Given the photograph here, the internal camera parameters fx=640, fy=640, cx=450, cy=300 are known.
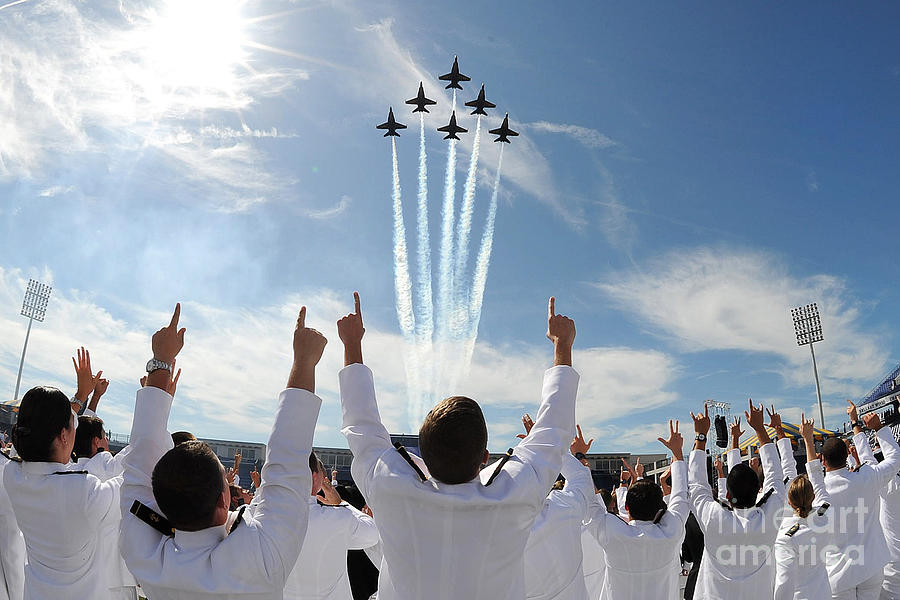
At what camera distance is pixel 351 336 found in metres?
3.93

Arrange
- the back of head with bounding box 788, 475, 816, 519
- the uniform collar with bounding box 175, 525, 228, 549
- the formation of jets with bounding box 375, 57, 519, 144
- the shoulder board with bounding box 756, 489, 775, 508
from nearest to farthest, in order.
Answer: the uniform collar with bounding box 175, 525, 228, 549, the shoulder board with bounding box 756, 489, 775, 508, the back of head with bounding box 788, 475, 816, 519, the formation of jets with bounding box 375, 57, 519, 144

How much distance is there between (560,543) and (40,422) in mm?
4436

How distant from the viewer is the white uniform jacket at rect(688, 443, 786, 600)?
7145mm

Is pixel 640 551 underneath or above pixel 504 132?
underneath

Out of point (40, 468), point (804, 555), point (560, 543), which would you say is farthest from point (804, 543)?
point (40, 468)

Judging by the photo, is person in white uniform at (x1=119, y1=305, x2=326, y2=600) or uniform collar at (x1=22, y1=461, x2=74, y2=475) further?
uniform collar at (x1=22, y1=461, x2=74, y2=475)

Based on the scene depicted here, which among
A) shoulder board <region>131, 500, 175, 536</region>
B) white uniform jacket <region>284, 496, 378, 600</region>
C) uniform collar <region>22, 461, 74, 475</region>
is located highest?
uniform collar <region>22, 461, 74, 475</region>

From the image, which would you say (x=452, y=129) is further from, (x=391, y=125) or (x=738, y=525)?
(x=738, y=525)

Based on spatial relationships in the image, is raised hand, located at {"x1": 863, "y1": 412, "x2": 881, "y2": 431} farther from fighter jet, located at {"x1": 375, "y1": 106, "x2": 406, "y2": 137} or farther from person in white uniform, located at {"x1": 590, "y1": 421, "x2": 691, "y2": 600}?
fighter jet, located at {"x1": 375, "y1": 106, "x2": 406, "y2": 137}

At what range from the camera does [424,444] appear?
11.0 feet

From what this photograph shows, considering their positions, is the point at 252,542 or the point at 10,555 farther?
the point at 10,555

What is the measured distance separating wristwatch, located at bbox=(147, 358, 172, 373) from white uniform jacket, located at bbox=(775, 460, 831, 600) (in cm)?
787

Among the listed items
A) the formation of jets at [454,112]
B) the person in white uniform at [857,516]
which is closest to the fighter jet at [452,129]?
the formation of jets at [454,112]

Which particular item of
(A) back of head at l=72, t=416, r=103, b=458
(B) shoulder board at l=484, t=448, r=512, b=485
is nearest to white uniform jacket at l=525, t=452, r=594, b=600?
(B) shoulder board at l=484, t=448, r=512, b=485
